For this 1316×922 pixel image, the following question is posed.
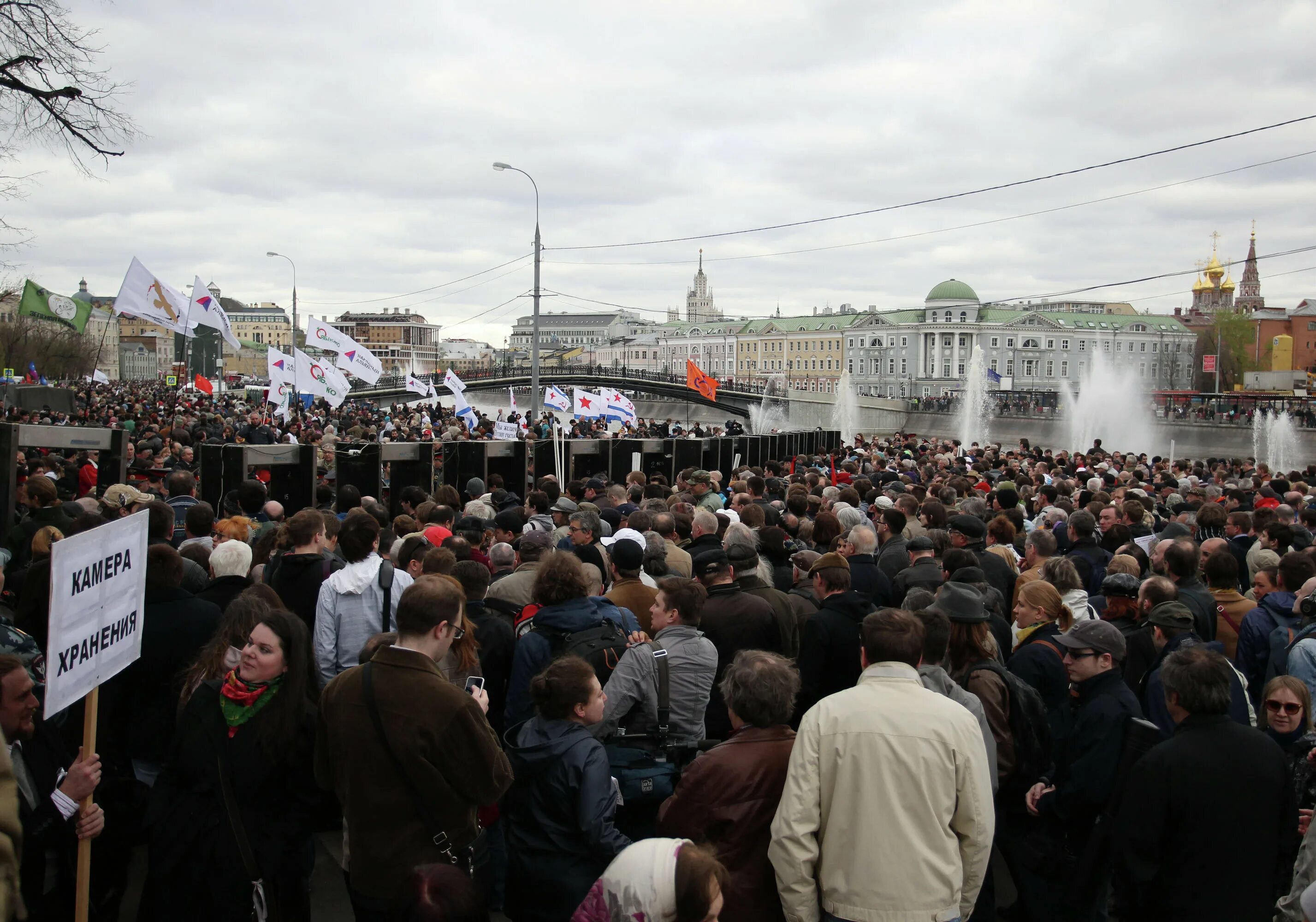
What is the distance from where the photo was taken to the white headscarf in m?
2.62

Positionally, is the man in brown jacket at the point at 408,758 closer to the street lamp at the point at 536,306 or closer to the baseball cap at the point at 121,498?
the baseball cap at the point at 121,498

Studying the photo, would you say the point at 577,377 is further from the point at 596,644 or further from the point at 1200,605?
the point at 596,644

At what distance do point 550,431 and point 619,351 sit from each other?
517 ft

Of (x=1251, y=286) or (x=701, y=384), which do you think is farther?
(x=1251, y=286)

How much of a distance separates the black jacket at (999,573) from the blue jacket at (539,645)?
3.76 metres

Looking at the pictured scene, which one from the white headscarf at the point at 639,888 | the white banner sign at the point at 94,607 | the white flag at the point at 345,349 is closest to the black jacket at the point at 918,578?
the white headscarf at the point at 639,888

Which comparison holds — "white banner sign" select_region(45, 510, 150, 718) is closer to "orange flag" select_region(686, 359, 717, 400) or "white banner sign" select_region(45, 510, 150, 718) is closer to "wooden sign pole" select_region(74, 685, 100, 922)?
"wooden sign pole" select_region(74, 685, 100, 922)

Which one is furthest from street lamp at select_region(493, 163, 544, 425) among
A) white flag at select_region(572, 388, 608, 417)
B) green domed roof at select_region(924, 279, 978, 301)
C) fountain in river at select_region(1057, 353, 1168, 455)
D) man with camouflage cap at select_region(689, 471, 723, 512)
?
green domed roof at select_region(924, 279, 978, 301)

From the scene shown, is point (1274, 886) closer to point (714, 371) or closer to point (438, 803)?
point (438, 803)

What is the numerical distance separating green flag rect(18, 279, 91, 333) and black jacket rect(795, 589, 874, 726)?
19921mm

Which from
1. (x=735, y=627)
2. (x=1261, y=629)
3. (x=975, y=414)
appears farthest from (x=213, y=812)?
(x=975, y=414)

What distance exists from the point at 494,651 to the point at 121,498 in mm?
5185

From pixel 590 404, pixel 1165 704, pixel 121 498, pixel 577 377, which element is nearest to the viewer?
pixel 1165 704

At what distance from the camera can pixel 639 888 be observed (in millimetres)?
2629
